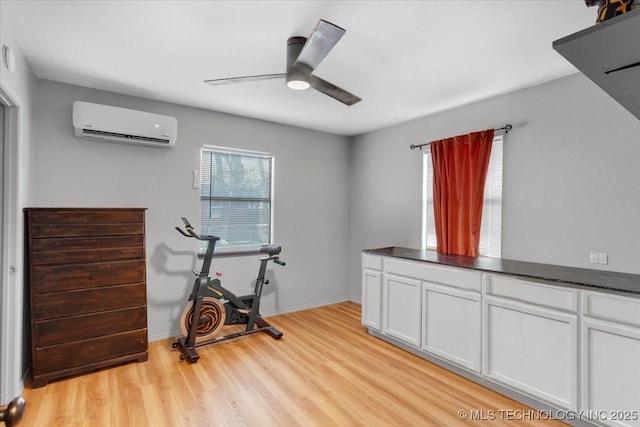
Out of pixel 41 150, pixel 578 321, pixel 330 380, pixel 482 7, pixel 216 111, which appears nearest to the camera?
pixel 482 7

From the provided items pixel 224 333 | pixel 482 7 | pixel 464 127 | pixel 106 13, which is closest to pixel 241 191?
pixel 224 333

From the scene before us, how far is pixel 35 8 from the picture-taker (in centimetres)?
193

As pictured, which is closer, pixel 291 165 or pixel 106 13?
pixel 106 13

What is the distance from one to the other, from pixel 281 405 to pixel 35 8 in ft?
9.57

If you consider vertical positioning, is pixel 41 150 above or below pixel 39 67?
below

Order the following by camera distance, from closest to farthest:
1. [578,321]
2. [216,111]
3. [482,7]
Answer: [482,7]
[578,321]
[216,111]

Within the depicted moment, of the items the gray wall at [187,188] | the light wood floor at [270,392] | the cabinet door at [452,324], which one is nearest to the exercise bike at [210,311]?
the light wood floor at [270,392]

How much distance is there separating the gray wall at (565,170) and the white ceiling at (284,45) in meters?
0.21

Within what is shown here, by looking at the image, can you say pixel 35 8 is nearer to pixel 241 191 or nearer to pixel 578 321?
pixel 241 191

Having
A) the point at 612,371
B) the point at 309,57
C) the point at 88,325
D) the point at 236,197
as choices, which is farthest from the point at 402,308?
the point at 88,325

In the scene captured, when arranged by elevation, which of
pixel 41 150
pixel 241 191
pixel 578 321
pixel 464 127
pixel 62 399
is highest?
pixel 464 127

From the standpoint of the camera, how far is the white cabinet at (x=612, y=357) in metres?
1.83

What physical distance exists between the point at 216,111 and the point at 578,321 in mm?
3770

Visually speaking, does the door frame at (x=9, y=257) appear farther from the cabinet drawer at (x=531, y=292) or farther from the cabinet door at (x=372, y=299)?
the cabinet drawer at (x=531, y=292)
